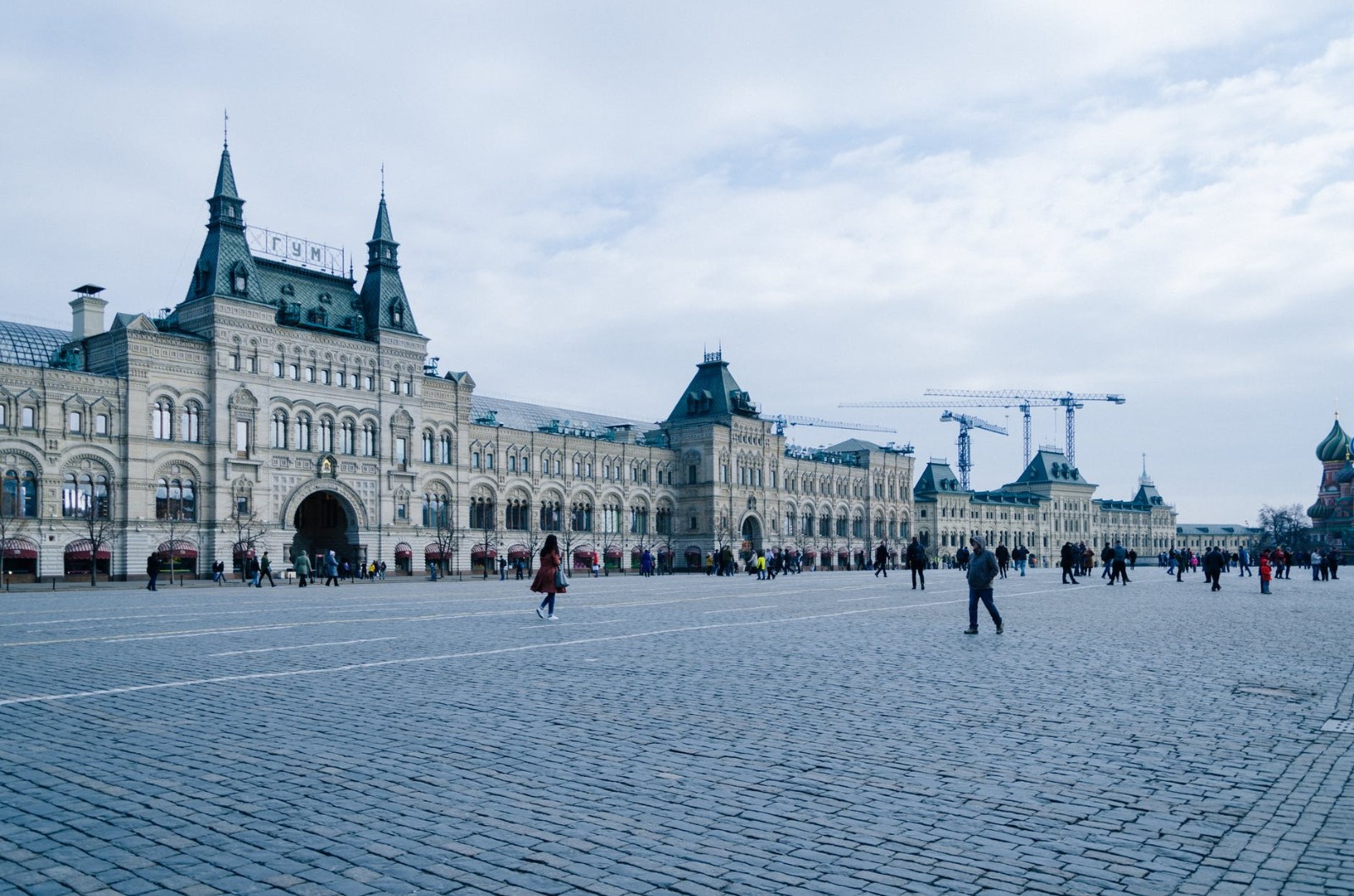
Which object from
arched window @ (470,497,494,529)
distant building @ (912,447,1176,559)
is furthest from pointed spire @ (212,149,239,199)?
distant building @ (912,447,1176,559)

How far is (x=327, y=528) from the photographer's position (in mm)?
69250

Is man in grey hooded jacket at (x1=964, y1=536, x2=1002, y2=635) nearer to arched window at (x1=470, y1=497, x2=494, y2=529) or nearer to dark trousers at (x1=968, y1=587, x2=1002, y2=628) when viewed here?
dark trousers at (x1=968, y1=587, x2=1002, y2=628)

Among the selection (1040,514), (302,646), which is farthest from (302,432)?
(1040,514)

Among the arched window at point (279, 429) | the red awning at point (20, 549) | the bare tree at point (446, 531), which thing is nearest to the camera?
the red awning at point (20, 549)

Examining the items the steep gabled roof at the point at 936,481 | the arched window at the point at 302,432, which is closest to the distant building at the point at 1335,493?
the steep gabled roof at the point at 936,481

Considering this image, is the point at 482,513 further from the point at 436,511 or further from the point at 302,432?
the point at 302,432

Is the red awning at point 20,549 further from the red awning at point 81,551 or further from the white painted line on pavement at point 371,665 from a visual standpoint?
the white painted line on pavement at point 371,665

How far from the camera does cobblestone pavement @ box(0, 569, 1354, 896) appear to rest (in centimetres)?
564

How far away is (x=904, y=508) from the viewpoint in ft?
401

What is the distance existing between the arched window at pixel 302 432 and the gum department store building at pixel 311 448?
0.17 metres

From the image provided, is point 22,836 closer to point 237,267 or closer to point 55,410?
point 55,410

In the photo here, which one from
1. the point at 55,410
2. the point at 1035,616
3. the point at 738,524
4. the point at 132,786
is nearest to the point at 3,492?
the point at 55,410

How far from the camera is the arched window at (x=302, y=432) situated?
6366 cm

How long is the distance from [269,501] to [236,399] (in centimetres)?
620
